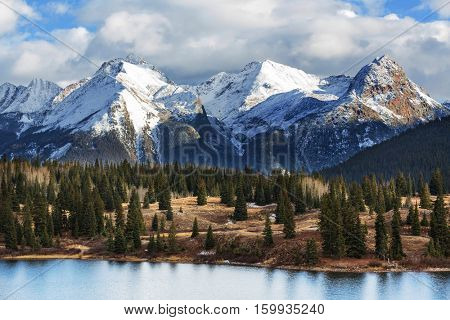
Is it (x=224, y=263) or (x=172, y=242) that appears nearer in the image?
(x=224, y=263)

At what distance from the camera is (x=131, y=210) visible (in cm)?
15488

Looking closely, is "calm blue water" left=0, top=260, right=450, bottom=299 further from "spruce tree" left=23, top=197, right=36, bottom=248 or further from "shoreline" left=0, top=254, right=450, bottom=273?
"spruce tree" left=23, top=197, right=36, bottom=248

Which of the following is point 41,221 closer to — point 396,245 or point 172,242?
point 172,242

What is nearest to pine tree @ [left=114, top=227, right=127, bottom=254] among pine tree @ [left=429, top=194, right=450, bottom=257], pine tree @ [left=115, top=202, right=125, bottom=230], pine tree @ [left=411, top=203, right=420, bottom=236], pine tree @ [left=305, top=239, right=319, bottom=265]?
pine tree @ [left=115, top=202, right=125, bottom=230]

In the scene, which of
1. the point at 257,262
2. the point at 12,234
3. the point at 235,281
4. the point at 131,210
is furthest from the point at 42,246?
the point at 235,281

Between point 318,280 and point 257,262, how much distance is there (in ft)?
80.8

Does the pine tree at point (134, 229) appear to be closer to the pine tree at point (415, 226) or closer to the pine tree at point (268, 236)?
the pine tree at point (268, 236)

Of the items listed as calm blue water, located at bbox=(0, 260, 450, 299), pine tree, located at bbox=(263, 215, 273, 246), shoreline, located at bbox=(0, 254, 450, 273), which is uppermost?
pine tree, located at bbox=(263, 215, 273, 246)

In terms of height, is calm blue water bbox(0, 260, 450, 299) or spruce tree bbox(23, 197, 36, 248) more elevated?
spruce tree bbox(23, 197, 36, 248)

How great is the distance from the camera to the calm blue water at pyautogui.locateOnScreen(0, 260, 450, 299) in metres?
96.5

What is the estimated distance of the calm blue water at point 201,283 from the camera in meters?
96.5

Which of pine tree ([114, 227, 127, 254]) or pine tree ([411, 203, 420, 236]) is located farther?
pine tree ([114, 227, 127, 254])

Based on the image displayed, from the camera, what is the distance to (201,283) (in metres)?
108

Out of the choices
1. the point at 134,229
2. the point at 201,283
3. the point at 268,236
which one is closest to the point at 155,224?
the point at 134,229
